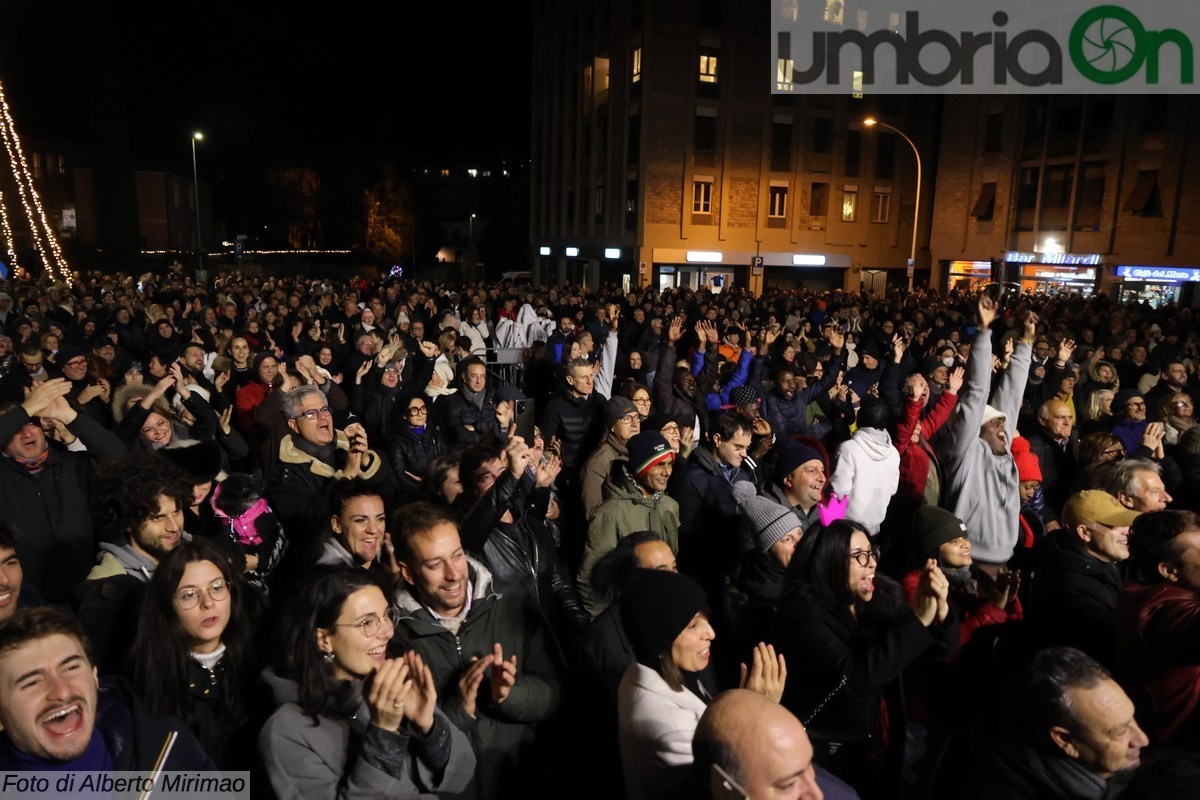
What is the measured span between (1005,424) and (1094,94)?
31728 mm

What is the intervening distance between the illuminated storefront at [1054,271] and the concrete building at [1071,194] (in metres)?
0.04

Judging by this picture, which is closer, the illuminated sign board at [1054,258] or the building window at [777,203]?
the illuminated sign board at [1054,258]

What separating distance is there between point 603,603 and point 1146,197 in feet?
107

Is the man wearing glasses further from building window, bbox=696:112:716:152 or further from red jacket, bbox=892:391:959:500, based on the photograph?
building window, bbox=696:112:716:152

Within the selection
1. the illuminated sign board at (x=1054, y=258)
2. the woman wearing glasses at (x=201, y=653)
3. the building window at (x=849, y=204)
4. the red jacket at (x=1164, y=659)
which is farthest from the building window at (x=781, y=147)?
the woman wearing glasses at (x=201, y=653)

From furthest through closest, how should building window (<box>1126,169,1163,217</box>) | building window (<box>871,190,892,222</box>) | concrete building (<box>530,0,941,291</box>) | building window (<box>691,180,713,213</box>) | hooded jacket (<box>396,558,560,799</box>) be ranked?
building window (<box>871,190,892,222</box>) < building window (<box>691,180,713,213</box>) < concrete building (<box>530,0,941,291</box>) < building window (<box>1126,169,1163,217</box>) < hooded jacket (<box>396,558,560,799</box>)

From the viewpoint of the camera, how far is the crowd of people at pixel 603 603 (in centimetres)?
239

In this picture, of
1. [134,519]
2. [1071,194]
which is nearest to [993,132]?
[1071,194]

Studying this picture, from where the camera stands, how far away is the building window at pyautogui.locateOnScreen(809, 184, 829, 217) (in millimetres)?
37553

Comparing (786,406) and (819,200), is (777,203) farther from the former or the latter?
(786,406)

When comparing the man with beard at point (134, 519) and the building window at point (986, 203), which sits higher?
the building window at point (986, 203)

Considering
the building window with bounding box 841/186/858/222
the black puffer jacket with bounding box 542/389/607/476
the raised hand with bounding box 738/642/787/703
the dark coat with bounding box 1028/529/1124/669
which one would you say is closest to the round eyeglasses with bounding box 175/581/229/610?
the raised hand with bounding box 738/642/787/703

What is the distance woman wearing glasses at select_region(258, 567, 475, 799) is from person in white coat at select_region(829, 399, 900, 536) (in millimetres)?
3325

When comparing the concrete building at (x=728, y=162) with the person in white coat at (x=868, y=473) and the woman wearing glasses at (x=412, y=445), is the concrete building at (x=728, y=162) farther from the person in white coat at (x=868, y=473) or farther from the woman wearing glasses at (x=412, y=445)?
the person in white coat at (x=868, y=473)
